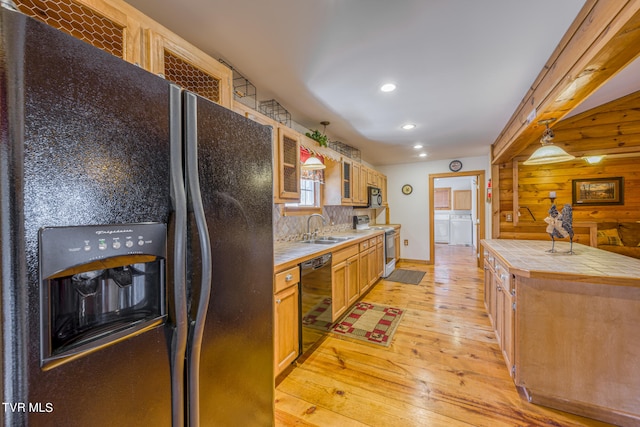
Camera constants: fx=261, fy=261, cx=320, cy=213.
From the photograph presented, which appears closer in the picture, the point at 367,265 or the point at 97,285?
the point at 97,285

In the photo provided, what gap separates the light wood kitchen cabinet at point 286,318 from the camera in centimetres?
182

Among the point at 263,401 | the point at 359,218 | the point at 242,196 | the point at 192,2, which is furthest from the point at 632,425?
the point at 359,218

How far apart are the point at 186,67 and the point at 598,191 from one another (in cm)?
488

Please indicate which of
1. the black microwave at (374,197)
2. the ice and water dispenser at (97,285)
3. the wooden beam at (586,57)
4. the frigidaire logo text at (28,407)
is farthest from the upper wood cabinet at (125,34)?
the black microwave at (374,197)

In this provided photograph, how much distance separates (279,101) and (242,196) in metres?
1.83

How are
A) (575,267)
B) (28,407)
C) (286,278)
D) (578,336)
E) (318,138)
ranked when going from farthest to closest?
(318,138)
(286,278)
(575,267)
(578,336)
(28,407)

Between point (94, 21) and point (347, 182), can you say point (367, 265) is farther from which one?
point (94, 21)

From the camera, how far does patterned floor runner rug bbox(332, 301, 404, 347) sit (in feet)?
8.46

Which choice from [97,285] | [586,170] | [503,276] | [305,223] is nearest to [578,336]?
[503,276]

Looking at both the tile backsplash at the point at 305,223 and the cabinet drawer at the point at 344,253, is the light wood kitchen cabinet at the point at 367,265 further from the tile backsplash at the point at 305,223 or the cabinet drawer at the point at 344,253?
the tile backsplash at the point at 305,223

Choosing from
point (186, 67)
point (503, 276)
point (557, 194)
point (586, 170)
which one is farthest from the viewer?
point (557, 194)

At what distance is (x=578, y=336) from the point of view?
1605 millimetres

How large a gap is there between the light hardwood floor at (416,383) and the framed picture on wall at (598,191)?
2218mm

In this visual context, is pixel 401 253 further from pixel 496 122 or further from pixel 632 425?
pixel 632 425
